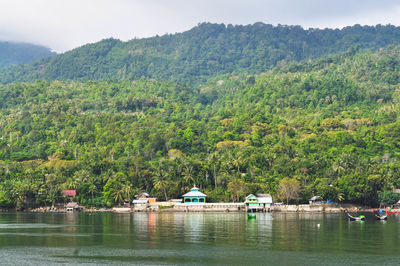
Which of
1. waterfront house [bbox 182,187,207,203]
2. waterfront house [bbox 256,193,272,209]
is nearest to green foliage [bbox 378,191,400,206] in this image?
waterfront house [bbox 256,193,272,209]

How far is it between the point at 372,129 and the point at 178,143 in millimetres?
59512

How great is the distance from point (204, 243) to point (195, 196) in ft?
187

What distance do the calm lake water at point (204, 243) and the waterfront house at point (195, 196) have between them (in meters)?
33.3

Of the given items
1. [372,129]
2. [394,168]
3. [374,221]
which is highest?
[372,129]

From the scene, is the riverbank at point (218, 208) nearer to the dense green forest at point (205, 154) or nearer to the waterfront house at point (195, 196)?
the waterfront house at point (195, 196)

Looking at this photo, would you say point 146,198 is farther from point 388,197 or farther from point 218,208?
point 388,197

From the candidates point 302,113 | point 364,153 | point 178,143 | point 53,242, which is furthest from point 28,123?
point 53,242

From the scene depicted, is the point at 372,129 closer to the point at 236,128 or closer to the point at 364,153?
the point at 364,153

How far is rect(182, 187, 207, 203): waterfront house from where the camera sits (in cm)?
11369

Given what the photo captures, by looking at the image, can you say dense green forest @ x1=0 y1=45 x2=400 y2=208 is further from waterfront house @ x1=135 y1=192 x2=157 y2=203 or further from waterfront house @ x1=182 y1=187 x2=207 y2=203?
waterfront house @ x1=182 y1=187 x2=207 y2=203

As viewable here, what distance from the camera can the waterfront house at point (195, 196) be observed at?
373 ft

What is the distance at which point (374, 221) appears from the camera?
8438cm

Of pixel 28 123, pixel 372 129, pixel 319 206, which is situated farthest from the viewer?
pixel 28 123

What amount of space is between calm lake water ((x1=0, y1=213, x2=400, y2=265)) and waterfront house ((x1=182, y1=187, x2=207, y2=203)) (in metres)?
33.3
